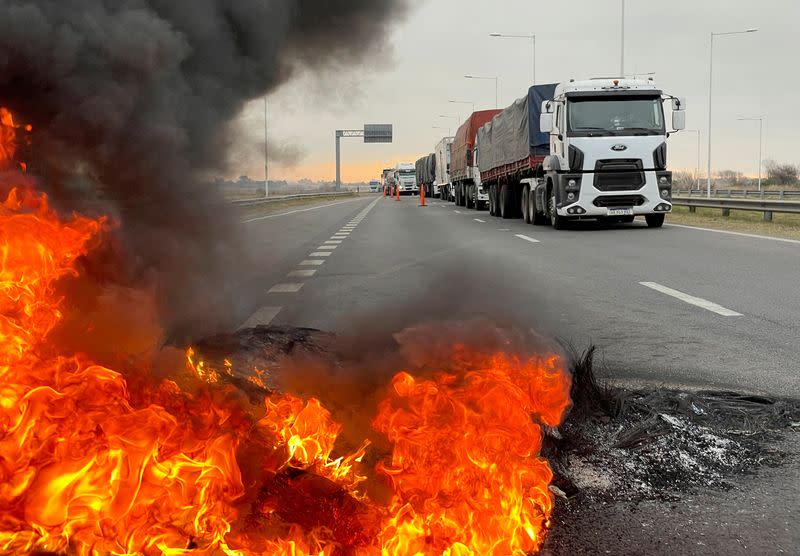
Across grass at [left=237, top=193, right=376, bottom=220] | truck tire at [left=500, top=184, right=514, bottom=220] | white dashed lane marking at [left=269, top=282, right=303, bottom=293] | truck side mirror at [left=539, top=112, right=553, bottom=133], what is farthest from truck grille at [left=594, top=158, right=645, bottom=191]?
white dashed lane marking at [left=269, top=282, right=303, bottom=293]

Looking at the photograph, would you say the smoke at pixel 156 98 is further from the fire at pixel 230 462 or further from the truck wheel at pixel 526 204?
the truck wheel at pixel 526 204

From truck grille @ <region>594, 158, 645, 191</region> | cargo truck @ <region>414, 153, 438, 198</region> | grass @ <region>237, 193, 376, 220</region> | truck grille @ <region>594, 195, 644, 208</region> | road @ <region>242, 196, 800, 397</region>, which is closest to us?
road @ <region>242, 196, 800, 397</region>

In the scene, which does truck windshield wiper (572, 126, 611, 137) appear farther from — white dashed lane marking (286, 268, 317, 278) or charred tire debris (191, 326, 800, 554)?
charred tire debris (191, 326, 800, 554)

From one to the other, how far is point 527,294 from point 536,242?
11.4 m

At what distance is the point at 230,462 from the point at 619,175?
1802 centimetres

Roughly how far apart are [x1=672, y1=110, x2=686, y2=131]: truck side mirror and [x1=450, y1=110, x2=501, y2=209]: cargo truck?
14524 millimetres

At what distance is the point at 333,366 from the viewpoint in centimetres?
418

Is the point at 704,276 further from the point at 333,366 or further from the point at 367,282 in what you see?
Result: the point at 333,366

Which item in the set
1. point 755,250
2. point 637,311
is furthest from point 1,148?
point 755,250

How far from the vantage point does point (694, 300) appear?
351 inches

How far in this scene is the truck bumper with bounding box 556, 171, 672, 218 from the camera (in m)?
19.8

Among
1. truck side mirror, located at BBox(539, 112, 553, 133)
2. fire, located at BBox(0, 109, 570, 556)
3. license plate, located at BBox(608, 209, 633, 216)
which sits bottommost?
fire, located at BBox(0, 109, 570, 556)

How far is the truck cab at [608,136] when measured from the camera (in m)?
19.4

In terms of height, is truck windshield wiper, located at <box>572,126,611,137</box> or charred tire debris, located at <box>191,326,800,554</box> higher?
truck windshield wiper, located at <box>572,126,611,137</box>
